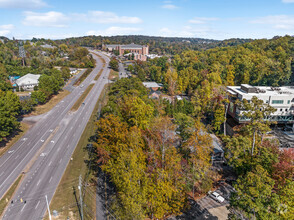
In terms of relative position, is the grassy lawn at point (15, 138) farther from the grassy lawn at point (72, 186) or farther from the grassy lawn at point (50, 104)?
the grassy lawn at point (72, 186)

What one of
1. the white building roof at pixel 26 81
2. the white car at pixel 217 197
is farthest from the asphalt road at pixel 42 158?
the white building roof at pixel 26 81

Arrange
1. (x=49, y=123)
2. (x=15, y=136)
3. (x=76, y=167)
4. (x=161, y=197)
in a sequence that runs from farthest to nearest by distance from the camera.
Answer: (x=49, y=123) < (x=15, y=136) < (x=76, y=167) < (x=161, y=197)

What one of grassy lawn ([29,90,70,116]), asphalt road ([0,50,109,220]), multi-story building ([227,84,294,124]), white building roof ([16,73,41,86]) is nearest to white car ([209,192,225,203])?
multi-story building ([227,84,294,124])

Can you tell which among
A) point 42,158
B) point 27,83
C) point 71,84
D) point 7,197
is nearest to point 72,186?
point 7,197

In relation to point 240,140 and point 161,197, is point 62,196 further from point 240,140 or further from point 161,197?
point 240,140

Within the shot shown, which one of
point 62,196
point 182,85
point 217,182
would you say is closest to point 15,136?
point 62,196

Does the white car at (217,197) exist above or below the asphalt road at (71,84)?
below
